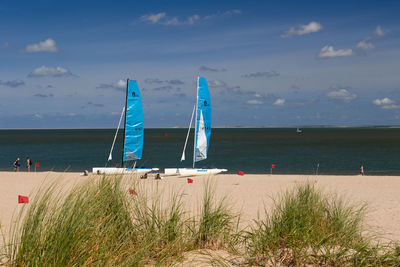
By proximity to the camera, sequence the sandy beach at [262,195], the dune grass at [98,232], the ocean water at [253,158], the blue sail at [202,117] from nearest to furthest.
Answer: the dune grass at [98,232] < the sandy beach at [262,195] < the blue sail at [202,117] < the ocean water at [253,158]

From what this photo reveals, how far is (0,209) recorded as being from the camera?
625 inches

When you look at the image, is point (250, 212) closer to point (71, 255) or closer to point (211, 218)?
point (211, 218)

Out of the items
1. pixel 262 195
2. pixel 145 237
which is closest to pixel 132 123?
pixel 262 195

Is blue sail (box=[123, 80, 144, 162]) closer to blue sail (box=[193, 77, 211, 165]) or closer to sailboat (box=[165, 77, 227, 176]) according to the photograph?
sailboat (box=[165, 77, 227, 176])

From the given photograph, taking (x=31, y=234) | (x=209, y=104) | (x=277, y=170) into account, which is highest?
(x=209, y=104)

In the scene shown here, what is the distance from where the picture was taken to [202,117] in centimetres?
2922

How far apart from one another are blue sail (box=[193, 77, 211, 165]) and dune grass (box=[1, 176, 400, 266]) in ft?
69.5

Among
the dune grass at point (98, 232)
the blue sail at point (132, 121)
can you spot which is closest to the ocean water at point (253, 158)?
the dune grass at point (98, 232)

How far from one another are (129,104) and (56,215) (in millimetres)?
24993

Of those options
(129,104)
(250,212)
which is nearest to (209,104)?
(129,104)

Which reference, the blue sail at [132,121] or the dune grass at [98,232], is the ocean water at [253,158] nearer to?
the dune grass at [98,232]

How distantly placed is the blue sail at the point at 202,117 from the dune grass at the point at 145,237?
834 inches

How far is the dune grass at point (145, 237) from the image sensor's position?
14.8 ft

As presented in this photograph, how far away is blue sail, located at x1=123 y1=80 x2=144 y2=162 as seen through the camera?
29109 millimetres
